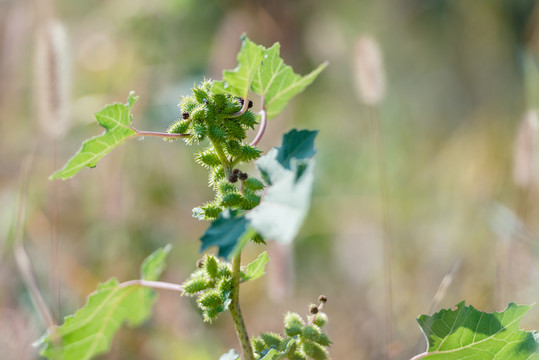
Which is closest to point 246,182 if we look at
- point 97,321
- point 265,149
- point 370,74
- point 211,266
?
point 211,266

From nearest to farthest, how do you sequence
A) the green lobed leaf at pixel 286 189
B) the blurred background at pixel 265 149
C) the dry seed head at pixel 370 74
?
the green lobed leaf at pixel 286 189
the dry seed head at pixel 370 74
the blurred background at pixel 265 149

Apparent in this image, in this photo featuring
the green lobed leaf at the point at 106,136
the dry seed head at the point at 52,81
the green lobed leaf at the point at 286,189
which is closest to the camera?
the green lobed leaf at the point at 286,189

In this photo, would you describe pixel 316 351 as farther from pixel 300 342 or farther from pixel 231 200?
pixel 231 200

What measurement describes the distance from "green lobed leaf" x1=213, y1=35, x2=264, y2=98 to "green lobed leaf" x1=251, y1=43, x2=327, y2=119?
5 cm

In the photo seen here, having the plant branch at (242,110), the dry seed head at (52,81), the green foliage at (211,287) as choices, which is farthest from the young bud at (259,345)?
the dry seed head at (52,81)

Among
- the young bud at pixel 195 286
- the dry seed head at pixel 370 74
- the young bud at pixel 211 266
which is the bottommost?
the young bud at pixel 195 286

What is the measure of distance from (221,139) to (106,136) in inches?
7.9

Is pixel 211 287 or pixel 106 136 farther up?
pixel 106 136

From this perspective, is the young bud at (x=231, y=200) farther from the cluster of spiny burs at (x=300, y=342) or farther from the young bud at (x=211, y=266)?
the cluster of spiny burs at (x=300, y=342)

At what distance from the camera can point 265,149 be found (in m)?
3.20

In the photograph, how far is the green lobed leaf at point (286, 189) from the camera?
27.5 inches

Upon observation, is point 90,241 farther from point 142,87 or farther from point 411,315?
point 411,315

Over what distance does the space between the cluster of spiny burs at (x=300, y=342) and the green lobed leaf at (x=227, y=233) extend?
27 centimetres

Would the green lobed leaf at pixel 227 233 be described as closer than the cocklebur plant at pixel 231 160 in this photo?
Yes
